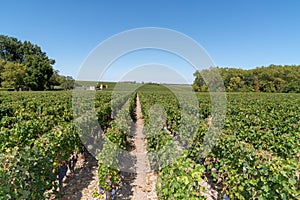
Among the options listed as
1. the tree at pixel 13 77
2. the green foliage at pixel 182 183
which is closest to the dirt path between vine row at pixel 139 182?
the green foliage at pixel 182 183

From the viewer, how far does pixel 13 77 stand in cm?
5150

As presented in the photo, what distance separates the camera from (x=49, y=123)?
22.1 feet

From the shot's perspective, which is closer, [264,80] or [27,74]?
[27,74]

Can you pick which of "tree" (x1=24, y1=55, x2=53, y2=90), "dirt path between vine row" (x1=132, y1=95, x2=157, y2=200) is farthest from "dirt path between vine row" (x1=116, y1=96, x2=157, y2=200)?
"tree" (x1=24, y1=55, x2=53, y2=90)

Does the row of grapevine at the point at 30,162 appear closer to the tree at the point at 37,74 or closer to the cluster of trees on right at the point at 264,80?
the tree at the point at 37,74

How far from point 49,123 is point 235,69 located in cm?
9984

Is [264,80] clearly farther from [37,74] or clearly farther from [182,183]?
[182,183]

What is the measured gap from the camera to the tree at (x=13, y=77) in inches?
2013

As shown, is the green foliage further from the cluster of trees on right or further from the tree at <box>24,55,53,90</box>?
the cluster of trees on right

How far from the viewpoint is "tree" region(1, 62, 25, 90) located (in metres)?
51.1

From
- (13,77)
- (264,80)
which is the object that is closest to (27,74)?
(13,77)

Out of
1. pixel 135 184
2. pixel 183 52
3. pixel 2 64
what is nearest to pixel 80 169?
pixel 135 184

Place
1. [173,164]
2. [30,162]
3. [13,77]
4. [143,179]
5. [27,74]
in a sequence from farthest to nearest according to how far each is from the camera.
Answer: [27,74] → [13,77] → [143,179] → [173,164] → [30,162]

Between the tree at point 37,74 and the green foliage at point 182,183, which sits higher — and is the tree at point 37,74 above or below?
above
